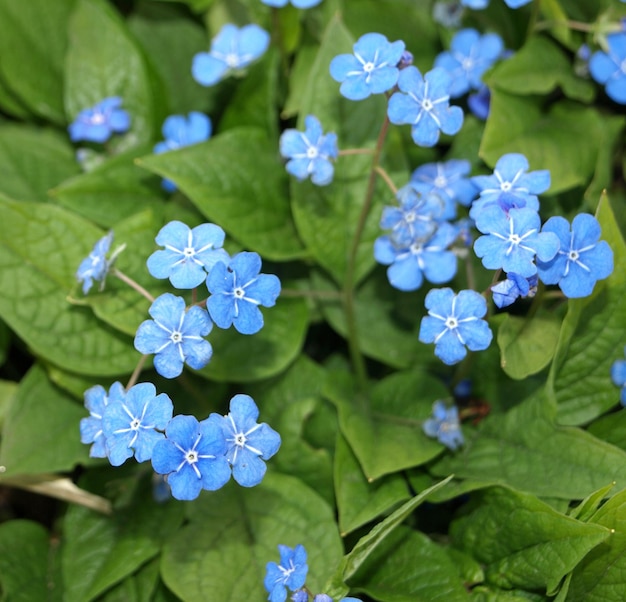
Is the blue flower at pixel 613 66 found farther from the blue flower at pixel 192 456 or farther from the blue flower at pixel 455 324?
the blue flower at pixel 192 456

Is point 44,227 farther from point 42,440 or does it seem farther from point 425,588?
point 425,588

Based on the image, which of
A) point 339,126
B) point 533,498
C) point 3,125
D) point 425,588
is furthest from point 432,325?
point 3,125

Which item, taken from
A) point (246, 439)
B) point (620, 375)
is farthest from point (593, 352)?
point (246, 439)

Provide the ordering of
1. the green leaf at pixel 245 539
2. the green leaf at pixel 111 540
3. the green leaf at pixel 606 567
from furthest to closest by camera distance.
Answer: the green leaf at pixel 111 540, the green leaf at pixel 245 539, the green leaf at pixel 606 567

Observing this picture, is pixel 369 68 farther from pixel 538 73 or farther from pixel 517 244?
pixel 538 73

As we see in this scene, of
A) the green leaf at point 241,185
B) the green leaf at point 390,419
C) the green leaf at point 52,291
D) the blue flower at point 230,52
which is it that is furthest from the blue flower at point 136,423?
the blue flower at point 230,52

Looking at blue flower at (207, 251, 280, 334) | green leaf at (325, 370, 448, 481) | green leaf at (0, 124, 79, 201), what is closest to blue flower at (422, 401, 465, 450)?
green leaf at (325, 370, 448, 481)

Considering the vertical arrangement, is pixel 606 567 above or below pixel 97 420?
below
